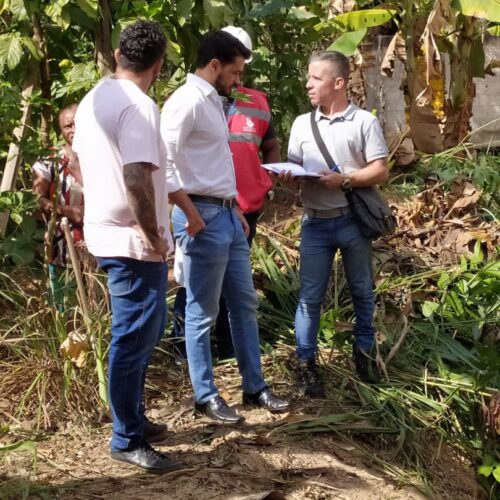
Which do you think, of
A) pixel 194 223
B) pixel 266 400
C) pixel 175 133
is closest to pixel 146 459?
pixel 266 400

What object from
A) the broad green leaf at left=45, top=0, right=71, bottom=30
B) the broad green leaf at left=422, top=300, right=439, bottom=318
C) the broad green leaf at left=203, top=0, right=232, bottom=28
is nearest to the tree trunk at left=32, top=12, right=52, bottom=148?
the broad green leaf at left=45, top=0, right=71, bottom=30

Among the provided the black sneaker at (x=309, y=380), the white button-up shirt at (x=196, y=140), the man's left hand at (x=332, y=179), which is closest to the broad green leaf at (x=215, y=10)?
the white button-up shirt at (x=196, y=140)

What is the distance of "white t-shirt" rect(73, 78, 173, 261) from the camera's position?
12.8ft

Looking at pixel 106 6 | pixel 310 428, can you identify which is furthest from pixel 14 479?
pixel 106 6

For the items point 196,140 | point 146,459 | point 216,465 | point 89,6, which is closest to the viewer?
point 146,459

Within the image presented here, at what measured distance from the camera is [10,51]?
18.7ft

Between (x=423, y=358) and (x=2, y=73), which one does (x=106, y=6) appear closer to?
(x=2, y=73)

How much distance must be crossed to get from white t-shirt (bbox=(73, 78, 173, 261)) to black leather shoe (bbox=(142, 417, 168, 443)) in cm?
105

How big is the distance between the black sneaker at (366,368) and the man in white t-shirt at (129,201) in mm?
1699

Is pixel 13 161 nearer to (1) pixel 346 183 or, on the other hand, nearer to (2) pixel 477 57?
(1) pixel 346 183

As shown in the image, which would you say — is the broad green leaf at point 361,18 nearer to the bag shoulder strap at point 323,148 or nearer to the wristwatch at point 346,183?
the bag shoulder strap at point 323,148

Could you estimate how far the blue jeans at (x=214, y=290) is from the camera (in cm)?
472

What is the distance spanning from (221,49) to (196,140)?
0.51m

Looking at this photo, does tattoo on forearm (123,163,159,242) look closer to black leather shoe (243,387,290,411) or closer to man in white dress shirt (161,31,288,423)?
man in white dress shirt (161,31,288,423)
